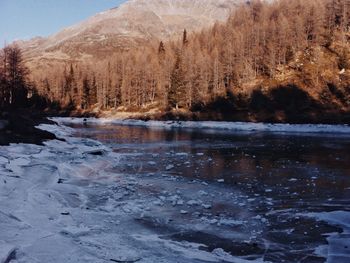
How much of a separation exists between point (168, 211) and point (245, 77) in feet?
317

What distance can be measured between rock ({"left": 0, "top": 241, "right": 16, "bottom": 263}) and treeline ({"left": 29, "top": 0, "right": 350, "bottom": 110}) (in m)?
92.1

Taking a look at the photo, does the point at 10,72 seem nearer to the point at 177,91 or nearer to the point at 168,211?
the point at 177,91

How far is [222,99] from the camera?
99438 mm

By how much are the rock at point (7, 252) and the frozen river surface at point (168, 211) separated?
0.08ft

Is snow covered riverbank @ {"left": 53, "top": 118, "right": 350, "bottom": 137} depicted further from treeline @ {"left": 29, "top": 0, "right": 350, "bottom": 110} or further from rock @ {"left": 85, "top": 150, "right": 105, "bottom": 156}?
rock @ {"left": 85, "top": 150, "right": 105, "bottom": 156}

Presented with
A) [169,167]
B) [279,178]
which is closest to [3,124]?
[169,167]

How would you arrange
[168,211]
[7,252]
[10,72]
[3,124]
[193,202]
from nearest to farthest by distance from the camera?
[7,252] → [168,211] → [193,202] → [3,124] → [10,72]

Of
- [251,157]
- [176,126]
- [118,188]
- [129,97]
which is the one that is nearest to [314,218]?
[118,188]

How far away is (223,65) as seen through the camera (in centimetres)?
11400

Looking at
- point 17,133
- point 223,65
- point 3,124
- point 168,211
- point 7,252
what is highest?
point 223,65

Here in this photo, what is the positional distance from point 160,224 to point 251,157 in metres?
20.6

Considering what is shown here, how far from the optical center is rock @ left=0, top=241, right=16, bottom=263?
8.55m

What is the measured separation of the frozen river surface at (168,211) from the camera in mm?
Result: 10828

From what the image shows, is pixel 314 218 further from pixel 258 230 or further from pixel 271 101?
pixel 271 101
